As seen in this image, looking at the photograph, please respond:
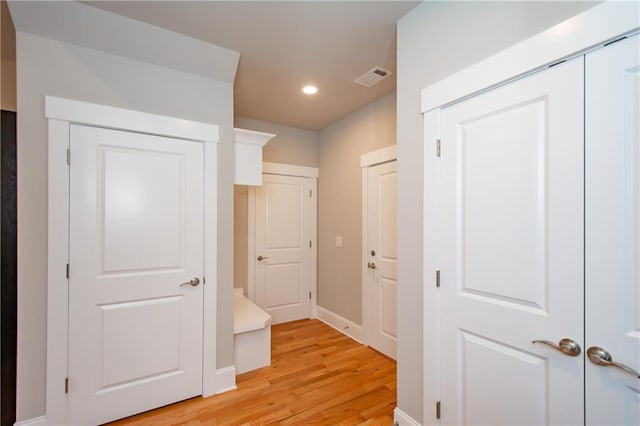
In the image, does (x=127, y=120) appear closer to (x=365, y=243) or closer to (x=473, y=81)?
(x=473, y=81)

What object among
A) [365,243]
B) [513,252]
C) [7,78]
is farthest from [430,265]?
[7,78]

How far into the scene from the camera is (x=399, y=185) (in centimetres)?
182

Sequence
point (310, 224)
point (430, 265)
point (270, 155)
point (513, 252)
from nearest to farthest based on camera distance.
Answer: point (513, 252) → point (430, 265) → point (270, 155) → point (310, 224)

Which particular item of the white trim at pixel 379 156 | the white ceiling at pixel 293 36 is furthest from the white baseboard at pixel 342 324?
the white ceiling at pixel 293 36

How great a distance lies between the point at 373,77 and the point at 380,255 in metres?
1.80

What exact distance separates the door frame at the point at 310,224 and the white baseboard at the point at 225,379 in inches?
53.0

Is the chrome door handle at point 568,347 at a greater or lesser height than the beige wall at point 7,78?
lesser

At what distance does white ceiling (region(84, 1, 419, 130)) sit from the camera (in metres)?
1.71

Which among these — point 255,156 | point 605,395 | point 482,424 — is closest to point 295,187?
point 255,156

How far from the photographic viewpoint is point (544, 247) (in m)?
1.18

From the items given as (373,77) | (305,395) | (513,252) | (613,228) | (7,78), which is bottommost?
(305,395)

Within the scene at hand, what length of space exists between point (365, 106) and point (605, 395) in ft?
9.79

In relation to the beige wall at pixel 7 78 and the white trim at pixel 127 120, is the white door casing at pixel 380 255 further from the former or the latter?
the beige wall at pixel 7 78

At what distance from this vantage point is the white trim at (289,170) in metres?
3.71
